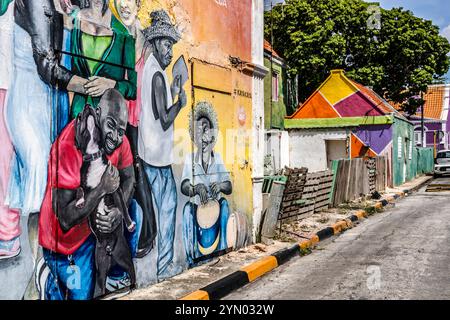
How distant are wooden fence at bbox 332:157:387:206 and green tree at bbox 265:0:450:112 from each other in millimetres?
12423

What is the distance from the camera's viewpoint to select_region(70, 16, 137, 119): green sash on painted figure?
18.1 ft

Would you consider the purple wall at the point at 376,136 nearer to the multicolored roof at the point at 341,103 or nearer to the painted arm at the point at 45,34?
the multicolored roof at the point at 341,103

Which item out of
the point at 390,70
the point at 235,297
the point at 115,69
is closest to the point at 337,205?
the point at 235,297

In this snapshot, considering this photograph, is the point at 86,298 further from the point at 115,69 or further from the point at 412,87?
the point at 412,87

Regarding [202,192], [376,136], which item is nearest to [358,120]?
[376,136]

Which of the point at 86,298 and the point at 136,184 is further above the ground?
the point at 136,184

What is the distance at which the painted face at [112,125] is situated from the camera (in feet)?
19.5

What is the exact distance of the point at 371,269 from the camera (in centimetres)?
811

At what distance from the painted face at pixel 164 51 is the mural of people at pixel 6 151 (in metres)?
2.52

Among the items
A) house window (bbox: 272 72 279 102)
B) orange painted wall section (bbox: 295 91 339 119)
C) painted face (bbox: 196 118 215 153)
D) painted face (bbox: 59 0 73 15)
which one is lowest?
painted face (bbox: 196 118 215 153)

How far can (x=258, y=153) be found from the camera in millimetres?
9969

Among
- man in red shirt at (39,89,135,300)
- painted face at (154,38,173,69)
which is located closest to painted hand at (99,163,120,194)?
man in red shirt at (39,89,135,300)

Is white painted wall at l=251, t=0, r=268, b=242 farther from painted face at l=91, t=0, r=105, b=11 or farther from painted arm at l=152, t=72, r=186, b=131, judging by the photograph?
painted face at l=91, t=0, r=105, b=11

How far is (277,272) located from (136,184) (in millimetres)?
2919
